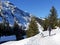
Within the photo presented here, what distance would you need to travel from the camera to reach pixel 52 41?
1842 cm

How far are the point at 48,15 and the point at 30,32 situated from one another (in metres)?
17.9

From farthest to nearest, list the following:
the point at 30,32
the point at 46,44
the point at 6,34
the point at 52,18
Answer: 1. the point at 6,34
2. the point at 52,18
3. the point at 30,32
4. the point at 46,44

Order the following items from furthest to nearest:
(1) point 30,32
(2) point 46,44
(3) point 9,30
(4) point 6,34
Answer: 1. (3) point 9,30
2. (4) point 6,34
3. (1) point 30,32
4. (2) point 46,44

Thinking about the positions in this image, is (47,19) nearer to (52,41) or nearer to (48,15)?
(48,15)

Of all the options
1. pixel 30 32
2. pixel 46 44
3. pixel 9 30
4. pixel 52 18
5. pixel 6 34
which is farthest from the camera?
pixel 9 30

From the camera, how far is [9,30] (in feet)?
449

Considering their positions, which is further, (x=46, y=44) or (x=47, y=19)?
(x=47, y=19)

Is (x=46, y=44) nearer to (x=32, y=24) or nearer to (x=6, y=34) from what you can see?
(x=32, y=24)

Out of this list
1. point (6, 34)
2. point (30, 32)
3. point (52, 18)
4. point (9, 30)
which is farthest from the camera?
point (9, 30)

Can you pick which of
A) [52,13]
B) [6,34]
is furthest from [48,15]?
[6,34]

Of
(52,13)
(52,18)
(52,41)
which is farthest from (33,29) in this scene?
(52,41)

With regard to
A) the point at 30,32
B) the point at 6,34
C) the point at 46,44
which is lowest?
the point at 6,34

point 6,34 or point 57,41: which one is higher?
point 57,41

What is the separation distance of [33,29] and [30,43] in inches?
1773
